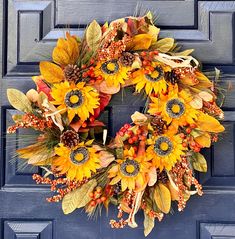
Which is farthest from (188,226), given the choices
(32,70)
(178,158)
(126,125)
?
(32,70)

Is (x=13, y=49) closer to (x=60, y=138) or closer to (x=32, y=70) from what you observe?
(x=32, y=70)

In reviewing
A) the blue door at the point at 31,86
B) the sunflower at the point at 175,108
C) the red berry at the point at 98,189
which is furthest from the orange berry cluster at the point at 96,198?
the sunflower at the point at 175,108

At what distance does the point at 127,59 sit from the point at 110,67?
0.15 feet

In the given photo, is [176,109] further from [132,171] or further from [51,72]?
[51,72]

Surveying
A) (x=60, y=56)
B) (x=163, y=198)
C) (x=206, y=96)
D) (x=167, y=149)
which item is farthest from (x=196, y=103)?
(x=60, y=56)

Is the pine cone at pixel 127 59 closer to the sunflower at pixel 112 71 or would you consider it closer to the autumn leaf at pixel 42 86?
the sunflower at pixel 112 71

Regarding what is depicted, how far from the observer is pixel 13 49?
1372 mm

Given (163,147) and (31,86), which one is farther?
(31,86)

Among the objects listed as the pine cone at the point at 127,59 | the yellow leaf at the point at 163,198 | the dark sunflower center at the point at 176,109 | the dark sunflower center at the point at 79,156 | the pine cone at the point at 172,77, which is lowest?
the yellow leaf at the point at 163,198

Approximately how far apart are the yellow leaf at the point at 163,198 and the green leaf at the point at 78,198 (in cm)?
16

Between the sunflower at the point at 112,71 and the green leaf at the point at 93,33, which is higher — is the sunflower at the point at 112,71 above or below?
below

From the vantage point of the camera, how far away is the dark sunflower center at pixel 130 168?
1245 millimetres

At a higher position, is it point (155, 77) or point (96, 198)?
point (155, 77)

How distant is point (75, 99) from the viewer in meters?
1.23
